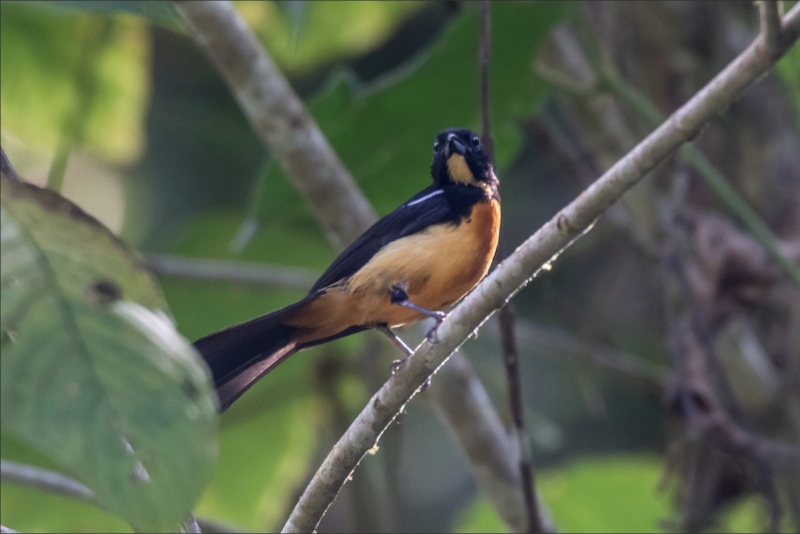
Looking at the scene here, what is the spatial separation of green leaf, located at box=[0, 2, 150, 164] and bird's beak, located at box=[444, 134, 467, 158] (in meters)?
1.80

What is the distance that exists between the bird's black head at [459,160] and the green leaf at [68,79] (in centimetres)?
175

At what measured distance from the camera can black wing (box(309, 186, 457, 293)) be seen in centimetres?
305

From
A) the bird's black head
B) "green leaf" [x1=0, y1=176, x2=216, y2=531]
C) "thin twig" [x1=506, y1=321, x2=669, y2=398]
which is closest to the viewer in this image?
"green leaf" [x1=0, y1=176, x2=216, y2=531]

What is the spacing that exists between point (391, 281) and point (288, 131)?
2.50 ft

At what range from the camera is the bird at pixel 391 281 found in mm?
2939

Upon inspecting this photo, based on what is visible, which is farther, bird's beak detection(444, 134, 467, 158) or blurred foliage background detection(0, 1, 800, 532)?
blurred foliage background detection(0, 1, 800, 532)

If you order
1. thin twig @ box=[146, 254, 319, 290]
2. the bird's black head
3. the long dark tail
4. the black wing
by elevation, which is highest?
the bird's black head

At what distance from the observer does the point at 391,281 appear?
2988 millimetres

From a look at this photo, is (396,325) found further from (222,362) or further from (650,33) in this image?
(650,33)

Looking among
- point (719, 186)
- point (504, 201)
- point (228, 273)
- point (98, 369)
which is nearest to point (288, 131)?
point (228, 273)

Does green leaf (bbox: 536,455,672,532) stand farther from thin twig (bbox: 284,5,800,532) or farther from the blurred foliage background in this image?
thin twig (bbox: 284,5,800,532)

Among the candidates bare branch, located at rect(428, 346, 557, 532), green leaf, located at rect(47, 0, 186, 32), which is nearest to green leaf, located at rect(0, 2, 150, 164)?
green leaf, located at rect(47, 0, 186, 32)

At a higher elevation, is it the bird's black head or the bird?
the bird's black head

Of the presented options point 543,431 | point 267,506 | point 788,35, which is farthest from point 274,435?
point 788,35
